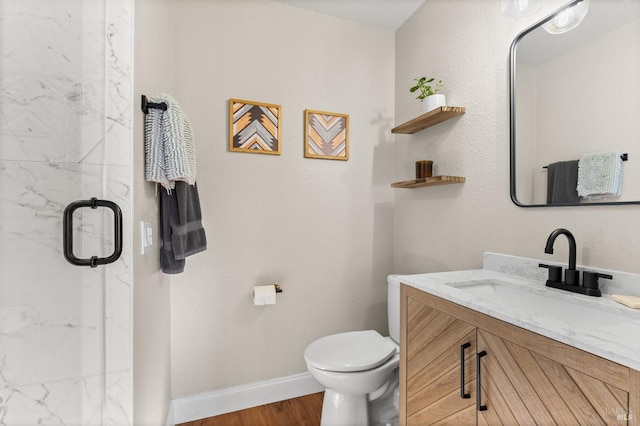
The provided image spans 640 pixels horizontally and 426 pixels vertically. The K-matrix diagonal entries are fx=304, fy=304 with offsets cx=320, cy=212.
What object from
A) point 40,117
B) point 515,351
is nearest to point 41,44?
point 40,117

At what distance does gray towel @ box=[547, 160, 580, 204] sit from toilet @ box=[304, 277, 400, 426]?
3.32 feet

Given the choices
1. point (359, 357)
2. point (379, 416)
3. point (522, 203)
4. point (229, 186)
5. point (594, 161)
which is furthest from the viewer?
point (229, 186)

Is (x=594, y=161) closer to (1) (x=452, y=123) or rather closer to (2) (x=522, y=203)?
(2) (x=522, y=203)

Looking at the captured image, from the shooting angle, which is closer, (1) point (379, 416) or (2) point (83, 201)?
(2) point (83, 201)

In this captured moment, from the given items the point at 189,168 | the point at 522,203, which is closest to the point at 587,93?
the point at 522,203

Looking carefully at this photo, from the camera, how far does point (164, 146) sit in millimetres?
1176

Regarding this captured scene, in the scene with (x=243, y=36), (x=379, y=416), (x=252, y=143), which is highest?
(x=243, y=36)

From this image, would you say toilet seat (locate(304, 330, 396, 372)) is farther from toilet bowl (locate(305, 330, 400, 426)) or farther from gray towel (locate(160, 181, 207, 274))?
gray towel (locate(160, 181, 207, 274))

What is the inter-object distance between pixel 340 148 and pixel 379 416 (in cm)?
157

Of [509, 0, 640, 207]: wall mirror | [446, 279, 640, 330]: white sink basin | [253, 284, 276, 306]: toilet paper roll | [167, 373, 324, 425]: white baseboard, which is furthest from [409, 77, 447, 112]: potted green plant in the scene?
[167, 373, 324, 425]: white baseboard

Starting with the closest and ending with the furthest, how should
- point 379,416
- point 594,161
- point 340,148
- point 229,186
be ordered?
point 594,161
point 379,416
point 229,186
point 340,148

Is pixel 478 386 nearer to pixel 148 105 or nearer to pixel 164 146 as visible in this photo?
pixel 164 146

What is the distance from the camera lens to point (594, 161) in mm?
1093

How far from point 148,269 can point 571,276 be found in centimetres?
153
